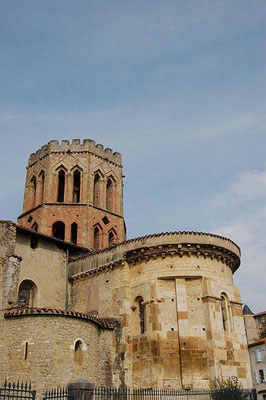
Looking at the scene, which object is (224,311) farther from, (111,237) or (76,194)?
(76,194)

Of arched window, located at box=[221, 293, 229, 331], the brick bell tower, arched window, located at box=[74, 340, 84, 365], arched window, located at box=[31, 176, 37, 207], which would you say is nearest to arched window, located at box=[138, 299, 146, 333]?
arched window, located at box=[74, 340, 84, 365]

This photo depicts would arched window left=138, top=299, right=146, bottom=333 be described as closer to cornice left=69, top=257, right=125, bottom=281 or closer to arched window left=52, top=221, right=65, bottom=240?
cornice left=69, top=257, right=125, bottom=281

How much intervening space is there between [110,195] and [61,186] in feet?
11.4

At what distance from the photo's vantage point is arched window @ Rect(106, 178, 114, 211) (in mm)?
31220

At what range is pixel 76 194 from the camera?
31.6m

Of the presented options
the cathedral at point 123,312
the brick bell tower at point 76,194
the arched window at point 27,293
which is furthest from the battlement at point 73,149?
the arched window at point 27,293

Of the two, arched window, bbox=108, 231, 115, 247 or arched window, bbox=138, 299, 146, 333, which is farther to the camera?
arched window, bbox=108, 231, 115, 247

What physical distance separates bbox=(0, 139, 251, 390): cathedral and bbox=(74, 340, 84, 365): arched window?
0.13ft

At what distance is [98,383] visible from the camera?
18.9 m

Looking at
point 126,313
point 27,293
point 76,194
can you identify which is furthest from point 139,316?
point 76,194

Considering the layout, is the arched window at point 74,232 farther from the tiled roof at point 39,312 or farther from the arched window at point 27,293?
the tiled roof at point 39,312

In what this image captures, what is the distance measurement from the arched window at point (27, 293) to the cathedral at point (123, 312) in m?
0.05

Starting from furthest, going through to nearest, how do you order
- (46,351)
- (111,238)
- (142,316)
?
1. (111,238)
2. (142,316)
3. (46,351)

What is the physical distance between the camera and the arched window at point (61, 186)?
3067 cm
